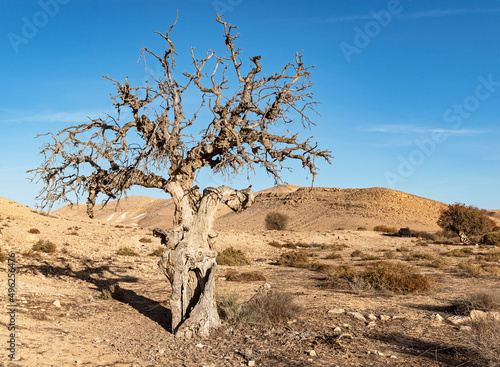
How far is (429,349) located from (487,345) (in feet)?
3.69

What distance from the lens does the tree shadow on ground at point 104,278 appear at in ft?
34.7

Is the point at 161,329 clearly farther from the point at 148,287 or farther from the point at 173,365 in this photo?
the point at 148,287

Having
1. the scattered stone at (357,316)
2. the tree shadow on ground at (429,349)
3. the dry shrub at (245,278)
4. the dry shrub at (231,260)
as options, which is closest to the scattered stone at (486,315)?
the tree shadow on ground at (429,349)

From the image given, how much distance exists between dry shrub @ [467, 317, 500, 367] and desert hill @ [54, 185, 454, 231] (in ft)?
188

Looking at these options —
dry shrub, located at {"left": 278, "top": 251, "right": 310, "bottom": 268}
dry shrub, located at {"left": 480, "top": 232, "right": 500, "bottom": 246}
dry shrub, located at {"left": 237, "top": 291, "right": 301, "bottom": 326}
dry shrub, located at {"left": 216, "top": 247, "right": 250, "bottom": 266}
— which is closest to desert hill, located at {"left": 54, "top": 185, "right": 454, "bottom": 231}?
dry shrub, located at {"left": 480, "top": 232, "right": 500, "bottom": 246}

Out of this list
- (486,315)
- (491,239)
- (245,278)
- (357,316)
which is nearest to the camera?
(486,315)

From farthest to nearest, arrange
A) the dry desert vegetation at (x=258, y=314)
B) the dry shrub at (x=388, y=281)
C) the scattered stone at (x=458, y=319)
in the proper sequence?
1. the dry shrub at (x=388, y=281)
2. the scattered stone at (x=458, y=319)
3. the dry desert vegetation at (x=258, y=314)

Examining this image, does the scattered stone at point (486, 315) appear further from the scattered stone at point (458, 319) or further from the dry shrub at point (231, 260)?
the dry shrub at point (231, 260)

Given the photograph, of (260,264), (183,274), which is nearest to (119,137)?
(183,274)

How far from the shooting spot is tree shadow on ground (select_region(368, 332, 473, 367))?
6.29 metres

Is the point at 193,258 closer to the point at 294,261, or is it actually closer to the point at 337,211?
the point at 294,261

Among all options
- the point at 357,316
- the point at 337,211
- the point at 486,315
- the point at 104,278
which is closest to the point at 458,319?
the point at 486,315

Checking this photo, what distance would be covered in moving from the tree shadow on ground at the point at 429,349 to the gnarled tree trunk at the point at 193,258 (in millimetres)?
3338

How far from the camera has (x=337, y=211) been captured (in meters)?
74.8
